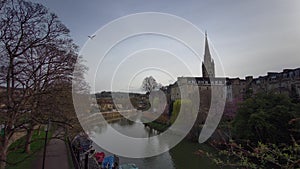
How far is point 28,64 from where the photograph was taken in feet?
20.1

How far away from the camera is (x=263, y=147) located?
200cm

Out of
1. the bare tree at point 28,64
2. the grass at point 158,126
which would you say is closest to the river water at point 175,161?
the bare tree at point 28,64

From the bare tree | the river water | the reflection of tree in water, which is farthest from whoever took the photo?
the reflection of tree in water

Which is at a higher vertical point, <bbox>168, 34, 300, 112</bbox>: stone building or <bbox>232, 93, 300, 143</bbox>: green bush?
<bbox>168, 34, 300, 112</bbox>: stone building

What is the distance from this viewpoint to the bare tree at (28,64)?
5680 mm

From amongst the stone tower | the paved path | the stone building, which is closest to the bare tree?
the paved path

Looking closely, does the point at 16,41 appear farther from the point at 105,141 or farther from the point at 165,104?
the point at 165,104

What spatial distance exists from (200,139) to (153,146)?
10.9 ft

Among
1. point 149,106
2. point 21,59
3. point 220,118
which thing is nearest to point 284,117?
point 220,118

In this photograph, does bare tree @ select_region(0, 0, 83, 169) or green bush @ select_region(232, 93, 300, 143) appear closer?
bare tree @ select_region(0, 0, 83, 169)

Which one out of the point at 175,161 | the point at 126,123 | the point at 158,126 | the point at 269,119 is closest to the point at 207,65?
the point at 126,123

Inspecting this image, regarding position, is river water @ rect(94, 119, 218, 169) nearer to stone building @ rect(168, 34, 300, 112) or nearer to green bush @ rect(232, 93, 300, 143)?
green bush @ rect(232, 93, 300, 143)

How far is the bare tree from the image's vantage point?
5.68 meters

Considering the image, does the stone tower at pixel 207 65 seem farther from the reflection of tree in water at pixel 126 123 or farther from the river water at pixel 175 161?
the river water at pixel 175 161
